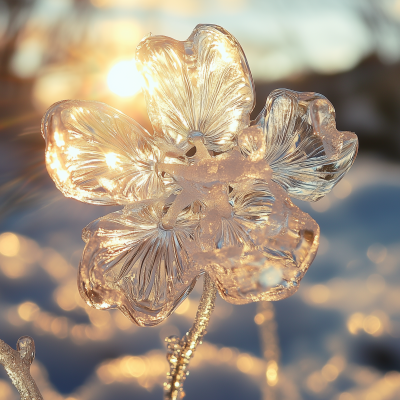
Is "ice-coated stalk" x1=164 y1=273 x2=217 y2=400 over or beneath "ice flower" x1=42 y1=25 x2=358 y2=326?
beneath

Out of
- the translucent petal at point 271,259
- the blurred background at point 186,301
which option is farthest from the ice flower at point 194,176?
the blurred background at point 186,301

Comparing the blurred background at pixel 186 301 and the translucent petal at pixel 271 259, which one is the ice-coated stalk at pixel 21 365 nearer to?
the translucent petal at pixel 271 259

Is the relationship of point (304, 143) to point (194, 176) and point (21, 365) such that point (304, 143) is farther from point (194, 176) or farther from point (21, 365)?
point (21, 365)

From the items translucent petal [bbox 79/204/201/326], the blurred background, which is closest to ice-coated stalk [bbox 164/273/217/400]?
translucent petal [bbox 79/204/201/326]

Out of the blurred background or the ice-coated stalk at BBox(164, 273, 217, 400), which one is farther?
the blurred background

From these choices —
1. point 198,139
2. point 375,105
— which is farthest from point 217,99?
point 375,105

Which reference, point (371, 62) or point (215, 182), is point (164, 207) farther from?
point (371, 62)

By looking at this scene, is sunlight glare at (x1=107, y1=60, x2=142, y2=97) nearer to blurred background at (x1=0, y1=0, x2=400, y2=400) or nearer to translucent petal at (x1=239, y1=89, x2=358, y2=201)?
blurred background at (x1=0, y1=0, x2=400, y2=400)
